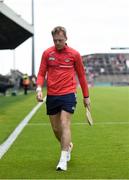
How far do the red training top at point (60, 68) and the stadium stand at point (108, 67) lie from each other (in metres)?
108

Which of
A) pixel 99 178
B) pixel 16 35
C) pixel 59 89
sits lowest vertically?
pixel 99 178

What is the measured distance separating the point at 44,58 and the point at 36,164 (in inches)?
64.9

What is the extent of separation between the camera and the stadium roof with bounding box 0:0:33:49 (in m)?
29.3

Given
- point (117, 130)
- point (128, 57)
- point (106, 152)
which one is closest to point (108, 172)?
point (106, 152)

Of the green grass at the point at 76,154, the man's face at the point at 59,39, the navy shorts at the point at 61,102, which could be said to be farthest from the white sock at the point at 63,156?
the man's face at the point at 59,39

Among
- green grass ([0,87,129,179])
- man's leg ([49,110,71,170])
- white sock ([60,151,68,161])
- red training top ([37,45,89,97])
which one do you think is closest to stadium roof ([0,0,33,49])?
green grass ([0,87,129,179])

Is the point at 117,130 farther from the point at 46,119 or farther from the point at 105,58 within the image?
the point at 105,58

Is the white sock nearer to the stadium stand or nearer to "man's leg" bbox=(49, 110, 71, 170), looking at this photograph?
"man's leg" bbox=(49, 110, 71, 170)

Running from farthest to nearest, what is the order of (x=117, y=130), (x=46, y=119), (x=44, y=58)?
(x=46, y=119) → (x=117, y=130) → (x=44, y=58)

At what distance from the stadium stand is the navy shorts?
10797cm

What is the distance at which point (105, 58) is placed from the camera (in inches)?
5182

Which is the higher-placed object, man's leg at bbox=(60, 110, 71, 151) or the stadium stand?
the stadium stand

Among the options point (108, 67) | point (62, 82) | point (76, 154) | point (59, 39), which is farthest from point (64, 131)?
point (108, 67)

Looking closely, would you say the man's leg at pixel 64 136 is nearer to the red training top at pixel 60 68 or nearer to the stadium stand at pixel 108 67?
the red training top at pixel 60 68
